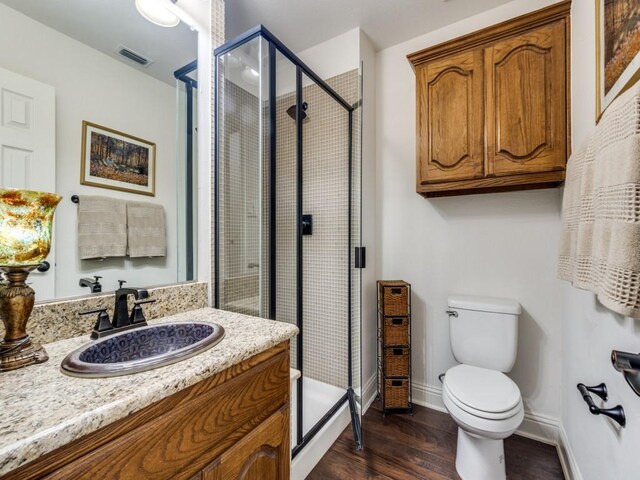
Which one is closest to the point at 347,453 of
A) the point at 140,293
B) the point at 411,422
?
the point at 411,422

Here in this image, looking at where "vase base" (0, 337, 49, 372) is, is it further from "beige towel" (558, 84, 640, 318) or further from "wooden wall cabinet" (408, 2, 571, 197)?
"wooden wall cabinet" (408, 2, 571, 197)

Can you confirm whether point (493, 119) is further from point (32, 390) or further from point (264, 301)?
point (32, 390)

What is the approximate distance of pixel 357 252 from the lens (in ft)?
5.77

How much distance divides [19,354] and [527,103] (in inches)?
88.9

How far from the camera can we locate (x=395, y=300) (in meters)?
1.87

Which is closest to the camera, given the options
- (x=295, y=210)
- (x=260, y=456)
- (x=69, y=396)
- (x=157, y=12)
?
(x=69, y=396)

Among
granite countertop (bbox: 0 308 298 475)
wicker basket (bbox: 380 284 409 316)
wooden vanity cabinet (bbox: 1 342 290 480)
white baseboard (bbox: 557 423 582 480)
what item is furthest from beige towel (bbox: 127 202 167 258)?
white baseboard (bbox: 557 423 582 480)

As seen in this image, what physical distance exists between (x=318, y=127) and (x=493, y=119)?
1.03m

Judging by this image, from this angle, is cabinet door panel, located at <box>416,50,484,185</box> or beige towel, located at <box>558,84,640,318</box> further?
cabinet door panel, located at <box>416,50,484,185</box>

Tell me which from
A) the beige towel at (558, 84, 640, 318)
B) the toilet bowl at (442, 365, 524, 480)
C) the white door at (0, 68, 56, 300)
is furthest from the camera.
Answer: the toilet bowl at (442, 365, 524, 480)

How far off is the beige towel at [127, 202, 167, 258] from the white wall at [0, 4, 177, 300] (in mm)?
31

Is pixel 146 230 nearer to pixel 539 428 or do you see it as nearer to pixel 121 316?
pixel 121 316

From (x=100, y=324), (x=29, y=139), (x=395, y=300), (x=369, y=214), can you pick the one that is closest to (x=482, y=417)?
(x=395, y=300)

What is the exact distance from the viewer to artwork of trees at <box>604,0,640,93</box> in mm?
795
